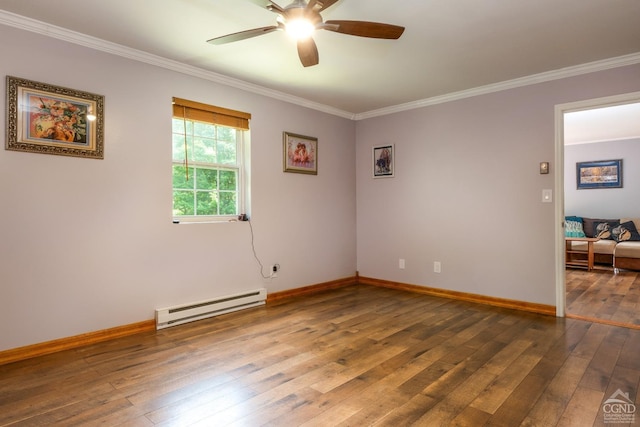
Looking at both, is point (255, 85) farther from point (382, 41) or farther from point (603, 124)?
point (603, 124)

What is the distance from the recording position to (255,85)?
3953 mm

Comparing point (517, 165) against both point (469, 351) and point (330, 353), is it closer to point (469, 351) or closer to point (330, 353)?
point (469, 351)

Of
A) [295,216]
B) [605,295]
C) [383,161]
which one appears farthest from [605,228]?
[295,216]

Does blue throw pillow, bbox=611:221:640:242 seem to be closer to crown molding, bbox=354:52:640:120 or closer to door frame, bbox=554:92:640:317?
door frame, bbox=554:92:640:317

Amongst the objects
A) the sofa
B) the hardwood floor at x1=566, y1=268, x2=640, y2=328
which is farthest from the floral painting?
the sofa

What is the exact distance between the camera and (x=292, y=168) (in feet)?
14.4

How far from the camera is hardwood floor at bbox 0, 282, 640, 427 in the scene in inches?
73.0

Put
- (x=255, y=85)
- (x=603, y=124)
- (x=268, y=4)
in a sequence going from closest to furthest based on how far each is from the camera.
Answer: (x=268, y=4) → (x=255, y=85) → (x=603, y=124)

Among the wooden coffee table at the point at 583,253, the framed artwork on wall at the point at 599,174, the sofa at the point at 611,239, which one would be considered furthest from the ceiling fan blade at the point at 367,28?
the framed artwork on wall at the point at 599,174

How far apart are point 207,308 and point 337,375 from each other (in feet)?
5.58

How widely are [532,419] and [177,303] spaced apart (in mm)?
2840

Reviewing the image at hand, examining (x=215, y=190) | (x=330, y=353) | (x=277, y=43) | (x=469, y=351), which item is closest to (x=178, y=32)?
(x=277, y=43)

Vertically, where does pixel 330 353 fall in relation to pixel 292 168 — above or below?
below

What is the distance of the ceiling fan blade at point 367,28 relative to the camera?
84.5 inches
